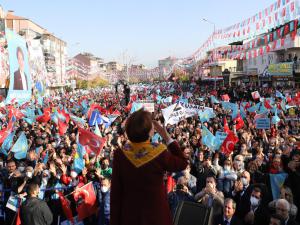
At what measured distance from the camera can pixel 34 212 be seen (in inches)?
193

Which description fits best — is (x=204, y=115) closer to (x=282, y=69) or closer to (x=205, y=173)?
(x=205, y=173)

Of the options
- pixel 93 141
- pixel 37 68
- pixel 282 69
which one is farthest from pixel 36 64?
pixel 282 69

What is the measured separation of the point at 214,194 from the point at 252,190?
0.62m

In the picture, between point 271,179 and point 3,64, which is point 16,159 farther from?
point 3,64

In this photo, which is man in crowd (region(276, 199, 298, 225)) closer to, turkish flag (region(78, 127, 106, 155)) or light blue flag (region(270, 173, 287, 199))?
light blue flag (region(270, 173, 287, 199))

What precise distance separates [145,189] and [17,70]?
11.3 m

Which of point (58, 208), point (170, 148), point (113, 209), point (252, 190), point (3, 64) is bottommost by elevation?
point (58, 208)

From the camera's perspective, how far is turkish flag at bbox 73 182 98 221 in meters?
5.82

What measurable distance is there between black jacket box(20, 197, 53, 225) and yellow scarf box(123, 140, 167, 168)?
2.76 metres

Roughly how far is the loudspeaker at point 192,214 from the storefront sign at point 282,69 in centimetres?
2797

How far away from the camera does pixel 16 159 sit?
389 inches

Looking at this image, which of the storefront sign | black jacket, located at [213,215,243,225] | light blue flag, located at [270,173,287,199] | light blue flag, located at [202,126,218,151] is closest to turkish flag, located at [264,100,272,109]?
light blue flag, located at [202,126,218,151]

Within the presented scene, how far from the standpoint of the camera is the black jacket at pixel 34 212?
4.92 meters

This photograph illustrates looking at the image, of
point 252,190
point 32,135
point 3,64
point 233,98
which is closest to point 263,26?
point 233,98
